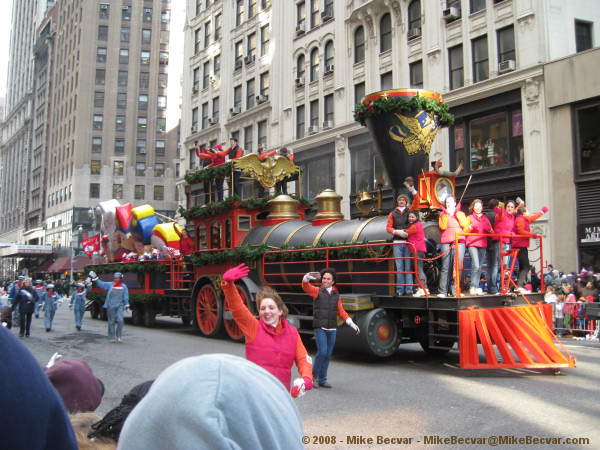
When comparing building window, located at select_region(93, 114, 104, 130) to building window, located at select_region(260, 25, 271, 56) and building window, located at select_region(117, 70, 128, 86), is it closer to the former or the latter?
building window, located at select_region(117, 70, 128, 86)

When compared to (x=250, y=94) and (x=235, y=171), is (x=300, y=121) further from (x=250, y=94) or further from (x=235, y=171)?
(x=235, y=171)

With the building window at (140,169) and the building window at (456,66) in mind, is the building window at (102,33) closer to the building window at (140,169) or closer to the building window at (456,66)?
the building window at (140,169)

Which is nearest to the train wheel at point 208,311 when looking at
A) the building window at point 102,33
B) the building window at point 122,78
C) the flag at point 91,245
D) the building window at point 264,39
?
the flag at point 91,245

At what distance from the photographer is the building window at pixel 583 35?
21.4 meters

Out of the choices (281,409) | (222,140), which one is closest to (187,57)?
(222,140)

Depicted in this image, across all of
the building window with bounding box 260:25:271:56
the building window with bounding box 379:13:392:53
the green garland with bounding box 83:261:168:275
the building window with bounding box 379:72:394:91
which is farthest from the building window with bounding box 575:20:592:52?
the building window with bounding box 260:25:271:56

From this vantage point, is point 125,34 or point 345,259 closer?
point 345,259

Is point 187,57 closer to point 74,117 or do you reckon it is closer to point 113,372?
A: point 74,117

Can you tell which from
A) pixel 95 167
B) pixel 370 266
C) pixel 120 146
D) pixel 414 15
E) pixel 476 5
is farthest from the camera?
pixel 120 146

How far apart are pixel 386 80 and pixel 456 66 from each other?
4.24m

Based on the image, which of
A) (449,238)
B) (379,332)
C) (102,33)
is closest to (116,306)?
(379,332)

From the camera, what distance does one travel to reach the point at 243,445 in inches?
44.9

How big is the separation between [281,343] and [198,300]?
1013cm

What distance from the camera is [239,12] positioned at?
3834 centimetres
